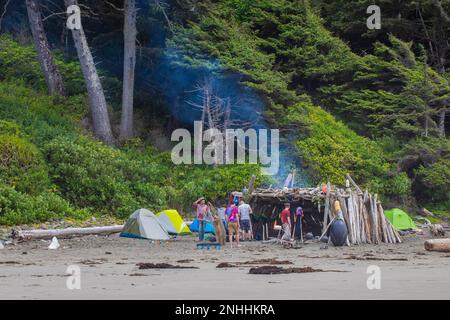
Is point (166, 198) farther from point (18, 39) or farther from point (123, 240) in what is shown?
point (18, 39)

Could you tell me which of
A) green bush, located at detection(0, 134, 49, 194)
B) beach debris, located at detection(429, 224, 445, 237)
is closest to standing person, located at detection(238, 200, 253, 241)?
beach debris, located at detection(429, 224, 445, 237)

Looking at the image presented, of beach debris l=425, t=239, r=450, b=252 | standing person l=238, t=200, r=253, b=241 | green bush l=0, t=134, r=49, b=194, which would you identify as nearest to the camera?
beach debris l=425, t=239, r=450, b=252

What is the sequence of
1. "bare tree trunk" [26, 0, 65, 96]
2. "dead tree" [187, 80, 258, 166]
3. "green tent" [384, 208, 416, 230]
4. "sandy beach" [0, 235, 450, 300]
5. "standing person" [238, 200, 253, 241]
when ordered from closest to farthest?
"sandy beach" [0, 235, 450, 300], "standing person" [238, 200, 253, 241], "green tent" [384, 208, 416, 230], "dead tree" [187, 80, 258, 166], "bare tree trunk" [26, 0, 65, 96]

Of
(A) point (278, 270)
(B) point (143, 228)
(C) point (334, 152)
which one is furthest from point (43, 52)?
(A) point (278, 270)

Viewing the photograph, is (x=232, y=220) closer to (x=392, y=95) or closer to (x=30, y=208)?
(x=30, y=208)

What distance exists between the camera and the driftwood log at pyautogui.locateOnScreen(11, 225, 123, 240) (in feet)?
90.7

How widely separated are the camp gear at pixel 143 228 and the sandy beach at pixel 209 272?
45 centimetres

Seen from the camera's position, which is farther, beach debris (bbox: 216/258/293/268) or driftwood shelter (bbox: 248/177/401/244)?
driftwood shelter (bbox: 248/177/401/244)

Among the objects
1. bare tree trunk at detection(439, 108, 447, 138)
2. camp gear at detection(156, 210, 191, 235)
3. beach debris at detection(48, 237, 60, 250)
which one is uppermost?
bare tree trunk at detection(439, 108, 447, 138)

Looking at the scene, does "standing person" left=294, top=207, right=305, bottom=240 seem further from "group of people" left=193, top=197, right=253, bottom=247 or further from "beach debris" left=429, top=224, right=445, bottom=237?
"beach debris" left=429, top=224, right=445, bottom=237

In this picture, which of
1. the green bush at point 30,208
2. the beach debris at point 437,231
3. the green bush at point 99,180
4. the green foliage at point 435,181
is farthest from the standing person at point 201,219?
the green foliage at point 435,181

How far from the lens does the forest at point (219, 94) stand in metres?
35.3

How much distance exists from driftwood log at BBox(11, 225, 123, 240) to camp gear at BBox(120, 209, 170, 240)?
51 centimetres

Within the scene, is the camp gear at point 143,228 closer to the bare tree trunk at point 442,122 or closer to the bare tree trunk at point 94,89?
the bare tree trunk at point 94,89
